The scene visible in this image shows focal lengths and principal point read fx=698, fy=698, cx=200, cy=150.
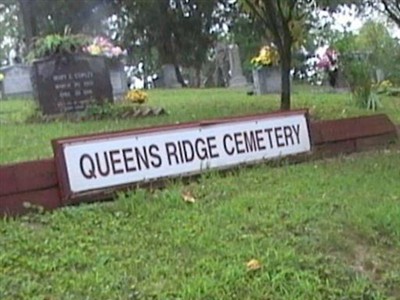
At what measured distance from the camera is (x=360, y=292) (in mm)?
2803

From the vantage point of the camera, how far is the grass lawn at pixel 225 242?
9.19 ft

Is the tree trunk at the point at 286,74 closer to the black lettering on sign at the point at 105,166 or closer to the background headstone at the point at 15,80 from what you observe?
the black lettering on sign at the point at 105,166

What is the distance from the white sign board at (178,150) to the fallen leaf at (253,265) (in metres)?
1.35

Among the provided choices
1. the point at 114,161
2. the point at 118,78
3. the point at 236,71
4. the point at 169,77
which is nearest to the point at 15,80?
the point at 169,77

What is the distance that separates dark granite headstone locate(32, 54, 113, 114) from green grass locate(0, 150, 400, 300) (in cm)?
501

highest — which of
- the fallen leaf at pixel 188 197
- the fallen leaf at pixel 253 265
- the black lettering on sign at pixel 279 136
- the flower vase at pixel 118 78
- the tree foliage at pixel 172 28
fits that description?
the tree foliage at pixel 172 28

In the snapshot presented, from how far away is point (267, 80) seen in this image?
45.7ft

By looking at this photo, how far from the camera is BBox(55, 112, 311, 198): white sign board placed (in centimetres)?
404

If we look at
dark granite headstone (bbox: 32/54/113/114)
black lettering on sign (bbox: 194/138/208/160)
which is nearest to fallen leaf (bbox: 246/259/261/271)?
black lettering on sign (bbox: 194/138/208/160)

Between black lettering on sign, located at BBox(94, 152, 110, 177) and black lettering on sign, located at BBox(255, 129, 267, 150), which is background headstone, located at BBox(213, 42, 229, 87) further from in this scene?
black lettering on sign, located at BBox(94, 152, 110, 177)

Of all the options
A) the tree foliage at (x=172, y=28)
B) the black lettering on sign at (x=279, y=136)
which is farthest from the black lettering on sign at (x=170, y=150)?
the tree foliage at (x=172, y=28)

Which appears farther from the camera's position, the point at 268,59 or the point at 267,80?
the point at 267,80

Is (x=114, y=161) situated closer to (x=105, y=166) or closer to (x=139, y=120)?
(x=105, y=166)

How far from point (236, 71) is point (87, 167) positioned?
48.3 ft
